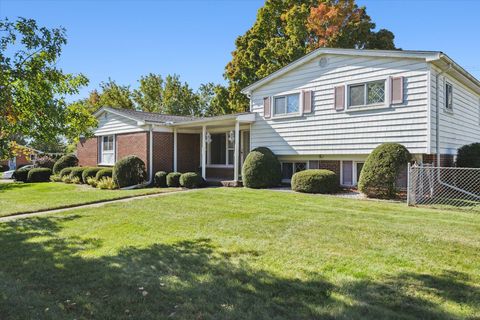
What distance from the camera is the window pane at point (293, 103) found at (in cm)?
1521

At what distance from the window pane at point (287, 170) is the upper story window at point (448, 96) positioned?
21.1 feet

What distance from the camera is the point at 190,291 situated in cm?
421

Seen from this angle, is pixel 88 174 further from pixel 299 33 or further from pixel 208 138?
pixel 299 33

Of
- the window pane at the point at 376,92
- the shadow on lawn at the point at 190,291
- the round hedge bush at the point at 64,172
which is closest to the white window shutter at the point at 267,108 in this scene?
the window pane at the point at 376,92

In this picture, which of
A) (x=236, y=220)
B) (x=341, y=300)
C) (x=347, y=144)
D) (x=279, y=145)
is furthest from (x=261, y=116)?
(x=341, y=300)

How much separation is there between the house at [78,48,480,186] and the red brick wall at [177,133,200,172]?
3.1 inches

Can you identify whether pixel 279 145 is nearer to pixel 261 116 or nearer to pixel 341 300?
pixel 261 116

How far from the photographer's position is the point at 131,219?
866cm

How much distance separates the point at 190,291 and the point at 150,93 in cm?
3719

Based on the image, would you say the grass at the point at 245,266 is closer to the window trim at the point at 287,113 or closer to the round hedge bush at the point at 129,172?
the window trim at the point at 287,113

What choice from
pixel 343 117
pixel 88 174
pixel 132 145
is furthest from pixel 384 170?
pixel 88 174

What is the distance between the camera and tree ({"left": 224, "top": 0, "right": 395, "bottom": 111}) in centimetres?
2459

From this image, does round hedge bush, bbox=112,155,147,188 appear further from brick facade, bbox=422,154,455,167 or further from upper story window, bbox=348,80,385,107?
brick facade, bbox=422,154,455,167

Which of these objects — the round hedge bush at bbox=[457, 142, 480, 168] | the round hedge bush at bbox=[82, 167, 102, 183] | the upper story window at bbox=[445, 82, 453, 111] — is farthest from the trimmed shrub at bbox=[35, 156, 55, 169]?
the round hedge bush at bbox=[457, 142, 480, 168]
